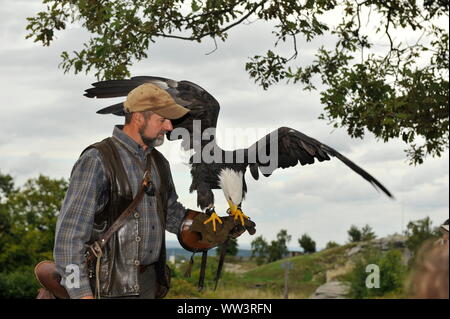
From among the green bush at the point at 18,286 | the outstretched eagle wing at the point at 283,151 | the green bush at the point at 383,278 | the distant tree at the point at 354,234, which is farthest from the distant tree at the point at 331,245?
the outstretched eagle wing at the point at 283,151

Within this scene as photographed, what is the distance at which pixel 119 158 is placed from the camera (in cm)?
489

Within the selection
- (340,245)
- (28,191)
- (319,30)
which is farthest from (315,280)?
(319,30)

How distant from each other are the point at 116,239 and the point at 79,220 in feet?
1.06

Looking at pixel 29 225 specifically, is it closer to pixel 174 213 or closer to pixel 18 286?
pixel 18 286

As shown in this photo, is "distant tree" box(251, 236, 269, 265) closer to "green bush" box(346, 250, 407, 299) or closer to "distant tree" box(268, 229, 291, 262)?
"distant tree" box(268, 229, 291, 262)

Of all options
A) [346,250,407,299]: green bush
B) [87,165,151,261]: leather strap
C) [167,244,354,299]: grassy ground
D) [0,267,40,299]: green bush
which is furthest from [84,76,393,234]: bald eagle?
[0,267,40,299]: green bush

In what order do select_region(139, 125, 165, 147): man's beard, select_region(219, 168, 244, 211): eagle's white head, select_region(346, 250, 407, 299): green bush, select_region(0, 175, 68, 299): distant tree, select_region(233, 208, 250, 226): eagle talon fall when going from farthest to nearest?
select_region(0, 175, 68, 299): distant tree < select_region(346, 250, 407, 299): green bush < select_region(219, 168, 244, 211): eagle's white head < select_region(233, 208, 250, 226): eagle talon < select_region(139, 125, 165, 147): man's beard

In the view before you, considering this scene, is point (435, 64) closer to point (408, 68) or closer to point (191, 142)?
point (408, 68)

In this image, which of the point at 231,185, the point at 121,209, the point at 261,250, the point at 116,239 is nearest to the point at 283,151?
the point at 231,185

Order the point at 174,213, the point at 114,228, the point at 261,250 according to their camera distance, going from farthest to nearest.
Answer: the point at 261,250 < the point at 174,213 < the point at 114,228

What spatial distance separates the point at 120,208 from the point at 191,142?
160 cm

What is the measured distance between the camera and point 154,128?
495 cm

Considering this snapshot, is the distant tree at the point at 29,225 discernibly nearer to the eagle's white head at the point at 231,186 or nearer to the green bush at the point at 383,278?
the green bush at the point at 383,278

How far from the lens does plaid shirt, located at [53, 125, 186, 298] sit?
4609 mm
